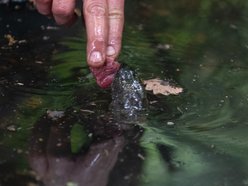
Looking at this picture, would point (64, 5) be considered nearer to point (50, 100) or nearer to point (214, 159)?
point (50, 100)

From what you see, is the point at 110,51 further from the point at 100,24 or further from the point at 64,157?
the point at 64,157

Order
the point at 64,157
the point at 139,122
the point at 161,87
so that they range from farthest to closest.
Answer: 1. the point at 161,87
2. the point at 139,122
3. the point at 64,157

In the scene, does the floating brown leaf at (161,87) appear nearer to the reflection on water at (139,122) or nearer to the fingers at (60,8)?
the reflection on water at (139,122)

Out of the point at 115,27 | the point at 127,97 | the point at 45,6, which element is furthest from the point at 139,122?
the point at 45,6

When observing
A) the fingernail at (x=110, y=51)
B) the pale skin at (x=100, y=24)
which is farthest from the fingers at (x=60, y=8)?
the fingernail at (x=110, y=51)

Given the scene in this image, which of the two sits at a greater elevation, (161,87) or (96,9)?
(96,9)

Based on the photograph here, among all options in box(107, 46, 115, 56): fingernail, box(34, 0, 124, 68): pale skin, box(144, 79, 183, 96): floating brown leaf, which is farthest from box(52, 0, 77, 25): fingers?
box(144, 79, 183, 96): floating brown leaf

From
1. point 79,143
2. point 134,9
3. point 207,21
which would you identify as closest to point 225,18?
point 207,21
